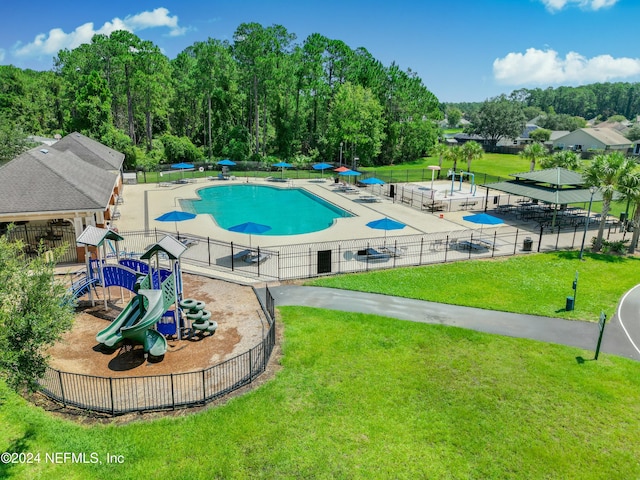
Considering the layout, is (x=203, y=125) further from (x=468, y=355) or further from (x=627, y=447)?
(x=627, y=447)

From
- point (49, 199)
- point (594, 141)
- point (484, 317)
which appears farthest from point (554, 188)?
point (594, 141)

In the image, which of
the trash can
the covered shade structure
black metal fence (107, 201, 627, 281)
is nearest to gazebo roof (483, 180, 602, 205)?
the covered shade structure

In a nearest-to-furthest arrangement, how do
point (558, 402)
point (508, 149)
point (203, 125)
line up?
point (558, 402) → point (203, 125) → point (508, 149)

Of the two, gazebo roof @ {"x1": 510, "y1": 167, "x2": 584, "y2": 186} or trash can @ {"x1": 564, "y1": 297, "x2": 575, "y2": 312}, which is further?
gazebo roof @ {"x1": 510, "y1": 167, "x2": 584, "y2": 186}

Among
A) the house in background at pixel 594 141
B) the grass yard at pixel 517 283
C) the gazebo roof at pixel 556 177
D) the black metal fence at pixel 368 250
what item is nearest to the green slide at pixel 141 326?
the black metal fence at pixel 368 250

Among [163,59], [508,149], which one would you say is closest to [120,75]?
[163,59]

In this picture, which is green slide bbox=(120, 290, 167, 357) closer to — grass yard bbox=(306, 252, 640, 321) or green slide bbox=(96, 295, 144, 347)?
green slide bbox=(96, 295, 144, 347)

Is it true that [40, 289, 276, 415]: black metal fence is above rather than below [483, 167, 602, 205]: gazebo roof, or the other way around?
below
